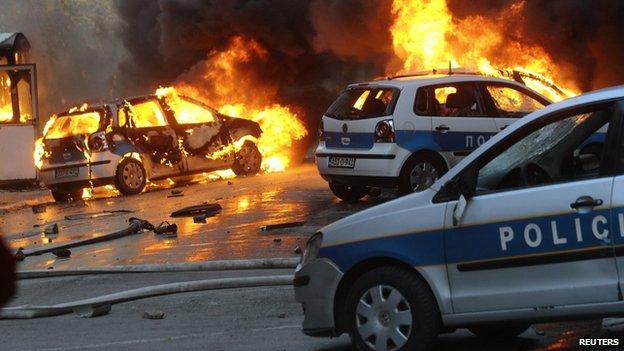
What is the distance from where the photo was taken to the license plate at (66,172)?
58.1 ft

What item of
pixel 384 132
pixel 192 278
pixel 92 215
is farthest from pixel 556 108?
pixel 92 215

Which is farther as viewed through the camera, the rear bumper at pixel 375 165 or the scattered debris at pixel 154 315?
the rear bumper at pixel 375 165

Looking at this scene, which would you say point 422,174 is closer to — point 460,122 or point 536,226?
point 460,122

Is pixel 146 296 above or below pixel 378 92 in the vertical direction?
below

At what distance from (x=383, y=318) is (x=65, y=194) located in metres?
13.1

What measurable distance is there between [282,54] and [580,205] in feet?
59.4

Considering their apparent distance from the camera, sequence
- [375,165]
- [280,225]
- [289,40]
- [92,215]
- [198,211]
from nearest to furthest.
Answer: [280,225], [375,165], [198,211], [92,215], [289,40]

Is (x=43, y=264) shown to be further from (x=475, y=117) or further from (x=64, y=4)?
(x=64, y=4)

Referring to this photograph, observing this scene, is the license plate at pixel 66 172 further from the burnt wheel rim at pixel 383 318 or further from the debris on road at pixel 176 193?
the burnt wheel rim at pixel 383 318

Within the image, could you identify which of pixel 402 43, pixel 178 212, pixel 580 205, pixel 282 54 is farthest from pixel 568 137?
pixel 282 54

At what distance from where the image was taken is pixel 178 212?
1452cm

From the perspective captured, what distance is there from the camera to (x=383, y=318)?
20.1ft

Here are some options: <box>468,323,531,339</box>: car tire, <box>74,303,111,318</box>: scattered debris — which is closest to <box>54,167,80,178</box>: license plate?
<box>74,303,111,318</box>: scattered debris

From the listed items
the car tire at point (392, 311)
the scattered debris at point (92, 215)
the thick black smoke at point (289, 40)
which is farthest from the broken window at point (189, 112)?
the car tire at point (392, 311)
